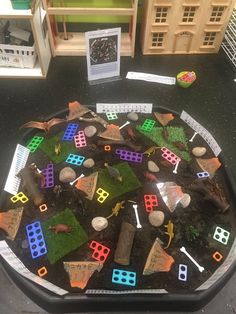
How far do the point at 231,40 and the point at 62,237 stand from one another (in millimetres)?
1036

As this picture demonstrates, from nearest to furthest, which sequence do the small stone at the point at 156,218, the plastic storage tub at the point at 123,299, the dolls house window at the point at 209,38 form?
1. the plastic storage tub at the point at 123,299
2. the small stone at the point at 156,218
3. the dolls house window at the point at 209,38

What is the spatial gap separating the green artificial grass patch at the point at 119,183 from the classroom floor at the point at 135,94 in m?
0.27

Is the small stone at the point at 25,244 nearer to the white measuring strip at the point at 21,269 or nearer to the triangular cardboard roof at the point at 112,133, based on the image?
the white measuring strip at the point at 21,269

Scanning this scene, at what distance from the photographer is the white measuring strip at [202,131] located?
33.6 inches

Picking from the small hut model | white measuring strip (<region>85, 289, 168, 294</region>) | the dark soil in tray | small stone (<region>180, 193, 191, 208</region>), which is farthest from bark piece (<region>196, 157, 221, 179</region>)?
the small hut model

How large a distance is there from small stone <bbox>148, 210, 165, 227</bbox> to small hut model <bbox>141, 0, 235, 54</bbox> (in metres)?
0.73

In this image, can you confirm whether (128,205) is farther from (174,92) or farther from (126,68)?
(126,68)

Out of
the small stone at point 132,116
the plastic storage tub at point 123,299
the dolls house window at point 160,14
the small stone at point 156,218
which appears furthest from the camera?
the dolls house window at point 160,14

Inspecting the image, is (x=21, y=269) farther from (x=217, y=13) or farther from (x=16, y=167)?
(x=217, y=13)

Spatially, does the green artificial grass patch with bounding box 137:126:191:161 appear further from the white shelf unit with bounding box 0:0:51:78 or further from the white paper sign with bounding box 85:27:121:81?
the white shelf unit with bounding box 0:0:51:78

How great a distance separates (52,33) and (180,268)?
0.92 m

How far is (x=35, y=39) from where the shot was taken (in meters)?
0.94

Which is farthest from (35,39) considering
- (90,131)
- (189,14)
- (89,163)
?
(189,14)

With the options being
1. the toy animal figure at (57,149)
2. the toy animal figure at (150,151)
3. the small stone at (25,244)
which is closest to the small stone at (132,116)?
the toy animal figure at (150,151)
